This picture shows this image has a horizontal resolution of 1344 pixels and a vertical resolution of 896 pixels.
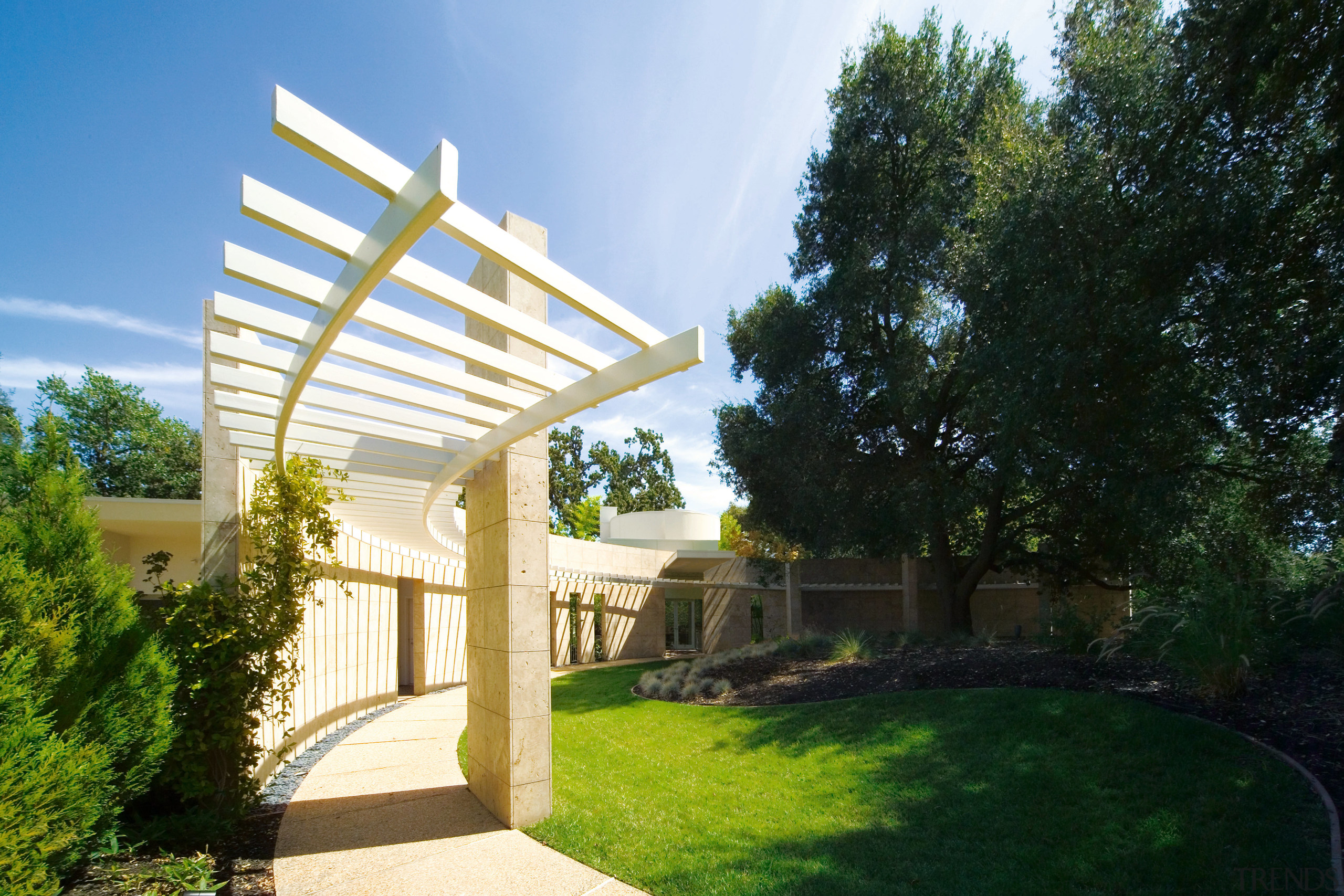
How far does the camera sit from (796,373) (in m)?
15.7

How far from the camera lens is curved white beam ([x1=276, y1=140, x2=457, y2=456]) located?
2.52 metres

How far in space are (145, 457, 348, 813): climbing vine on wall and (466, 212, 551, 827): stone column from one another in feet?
4.97

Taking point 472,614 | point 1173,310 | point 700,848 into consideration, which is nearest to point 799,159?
point 1173,310

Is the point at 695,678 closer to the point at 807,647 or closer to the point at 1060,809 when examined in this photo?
the point at 807,647

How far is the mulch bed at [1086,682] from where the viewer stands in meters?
5.91

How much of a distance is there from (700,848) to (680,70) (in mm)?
9313

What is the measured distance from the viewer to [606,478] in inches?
1838

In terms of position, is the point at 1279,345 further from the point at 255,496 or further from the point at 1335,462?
→ the point at 255,496

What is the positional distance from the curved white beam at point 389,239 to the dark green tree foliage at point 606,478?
38394 millimetres

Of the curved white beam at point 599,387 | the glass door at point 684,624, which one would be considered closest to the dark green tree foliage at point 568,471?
the glass door at point 684,624

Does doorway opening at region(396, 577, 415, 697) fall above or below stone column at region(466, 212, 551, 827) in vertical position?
below

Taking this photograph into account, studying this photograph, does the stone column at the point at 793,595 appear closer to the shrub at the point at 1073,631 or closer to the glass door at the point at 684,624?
the glass door at the point at 684,624

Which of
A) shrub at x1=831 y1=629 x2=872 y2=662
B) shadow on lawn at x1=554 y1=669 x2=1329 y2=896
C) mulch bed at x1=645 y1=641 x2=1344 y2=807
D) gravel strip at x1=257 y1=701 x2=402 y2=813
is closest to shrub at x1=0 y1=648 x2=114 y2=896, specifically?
gravel strip at x1=257 y1=701 x2=402 y2=813

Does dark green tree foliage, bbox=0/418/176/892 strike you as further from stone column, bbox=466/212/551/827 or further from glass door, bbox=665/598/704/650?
glass door, bbox=665/598/704/650
